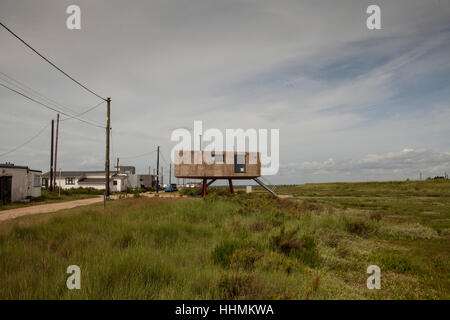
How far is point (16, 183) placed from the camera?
24.7 meters

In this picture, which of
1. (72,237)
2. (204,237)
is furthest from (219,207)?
(72,237)

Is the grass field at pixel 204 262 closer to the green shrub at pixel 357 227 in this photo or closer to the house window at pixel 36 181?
the green shrub at pixel 357 227

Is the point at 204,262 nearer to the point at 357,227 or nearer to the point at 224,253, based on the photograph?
the point at 224,253

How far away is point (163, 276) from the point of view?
4.82m

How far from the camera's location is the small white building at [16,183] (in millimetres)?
23297

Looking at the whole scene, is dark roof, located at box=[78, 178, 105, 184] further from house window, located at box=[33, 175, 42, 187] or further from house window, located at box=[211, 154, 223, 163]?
house window, located at box=[211, 154, 223, 163]

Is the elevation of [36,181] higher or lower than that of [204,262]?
higher

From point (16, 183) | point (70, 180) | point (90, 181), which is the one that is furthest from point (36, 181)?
point (70, 180)

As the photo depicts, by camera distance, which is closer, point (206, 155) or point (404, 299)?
point (404, 299)

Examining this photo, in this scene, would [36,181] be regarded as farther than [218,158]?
Yes

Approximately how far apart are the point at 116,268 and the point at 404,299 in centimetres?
552

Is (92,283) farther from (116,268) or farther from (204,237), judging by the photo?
(204,237)

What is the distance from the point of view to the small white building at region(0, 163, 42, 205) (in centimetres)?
2330

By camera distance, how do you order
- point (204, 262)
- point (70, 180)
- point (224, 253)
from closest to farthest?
point (204, 262) < point (224, 253) < point (70, 180)
